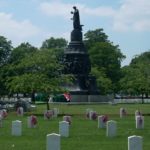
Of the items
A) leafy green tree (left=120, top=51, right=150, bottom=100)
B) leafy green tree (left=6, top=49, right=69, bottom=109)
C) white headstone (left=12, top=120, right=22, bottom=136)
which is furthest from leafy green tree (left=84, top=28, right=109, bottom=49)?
white headstone (left=12, top=120, right=22, bottom=136)

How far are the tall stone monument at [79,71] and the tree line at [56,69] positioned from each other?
1876 mm

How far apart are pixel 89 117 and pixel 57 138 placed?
23991mm

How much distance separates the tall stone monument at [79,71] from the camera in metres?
76.8

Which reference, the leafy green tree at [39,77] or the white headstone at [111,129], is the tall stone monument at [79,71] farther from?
the white headstone at [111,129]

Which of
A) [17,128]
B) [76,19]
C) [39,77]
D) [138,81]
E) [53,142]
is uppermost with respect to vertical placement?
[76,19]

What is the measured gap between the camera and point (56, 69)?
5309cm

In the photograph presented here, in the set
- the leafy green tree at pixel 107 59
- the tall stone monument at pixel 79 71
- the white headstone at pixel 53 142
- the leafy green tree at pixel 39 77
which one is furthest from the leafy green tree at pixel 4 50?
the white headstone at pixel 53 142

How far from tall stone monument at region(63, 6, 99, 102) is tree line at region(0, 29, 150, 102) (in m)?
1.88

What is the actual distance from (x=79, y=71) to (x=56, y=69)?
25.6 meters

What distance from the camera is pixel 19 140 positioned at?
24031 mm

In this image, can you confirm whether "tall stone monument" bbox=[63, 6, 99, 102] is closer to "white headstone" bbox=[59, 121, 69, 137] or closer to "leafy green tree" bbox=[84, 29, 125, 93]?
"leafy green tree" bbox=[84, 29, 125, 93]

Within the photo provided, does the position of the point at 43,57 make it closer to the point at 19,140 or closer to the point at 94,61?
the point at 19,140

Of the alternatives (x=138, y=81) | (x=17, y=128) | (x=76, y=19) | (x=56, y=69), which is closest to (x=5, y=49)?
(x=76, y=19)

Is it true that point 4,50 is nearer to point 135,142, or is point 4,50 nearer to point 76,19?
point 76,19
